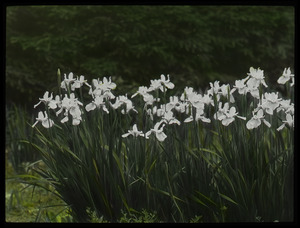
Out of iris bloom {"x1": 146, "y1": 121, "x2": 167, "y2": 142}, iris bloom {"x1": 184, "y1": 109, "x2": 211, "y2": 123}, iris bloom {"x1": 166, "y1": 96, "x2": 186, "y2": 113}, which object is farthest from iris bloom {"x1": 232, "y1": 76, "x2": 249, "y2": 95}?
iris bloom {"x1": 146, "y1": 121, "x2": 167, "y2": 142}

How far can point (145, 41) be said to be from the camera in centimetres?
395

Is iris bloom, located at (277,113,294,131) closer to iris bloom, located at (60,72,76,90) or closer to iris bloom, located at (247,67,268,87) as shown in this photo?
iris bloom, located at (247,67,268,87)

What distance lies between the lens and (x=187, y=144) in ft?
11.4

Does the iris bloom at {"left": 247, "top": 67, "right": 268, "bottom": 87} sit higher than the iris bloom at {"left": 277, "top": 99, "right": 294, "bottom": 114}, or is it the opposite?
the iris bloom at {"left": 247, "top": 67, "right": 268, "bottom": 87}

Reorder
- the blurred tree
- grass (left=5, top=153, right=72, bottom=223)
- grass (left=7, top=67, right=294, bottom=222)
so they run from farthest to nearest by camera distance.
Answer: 1. the blurred tree
2. grass (left=5, top=153, right=72, bottom=223)
3. grass (left=7, top=67, right=294, bottom=222)

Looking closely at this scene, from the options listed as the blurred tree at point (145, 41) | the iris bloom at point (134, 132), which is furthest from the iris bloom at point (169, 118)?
the blurred tree at point (145, 41)

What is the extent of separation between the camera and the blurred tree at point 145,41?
12.5 ft

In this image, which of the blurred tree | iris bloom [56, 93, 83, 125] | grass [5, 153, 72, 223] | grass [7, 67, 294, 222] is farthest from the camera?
the blurred tree

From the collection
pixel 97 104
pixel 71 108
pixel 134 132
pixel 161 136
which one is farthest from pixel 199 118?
pixel 71 108

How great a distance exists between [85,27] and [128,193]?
1.64 m

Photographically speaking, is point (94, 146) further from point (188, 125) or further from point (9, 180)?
point (9, 180)

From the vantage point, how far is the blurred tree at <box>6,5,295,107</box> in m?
3.80

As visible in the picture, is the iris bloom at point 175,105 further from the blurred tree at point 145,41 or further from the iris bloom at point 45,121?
the iris bloom at point 45,121

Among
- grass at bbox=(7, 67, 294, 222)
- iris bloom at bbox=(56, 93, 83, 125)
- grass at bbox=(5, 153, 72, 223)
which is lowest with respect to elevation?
grass at bbox=(5, 153, 72, 223)
